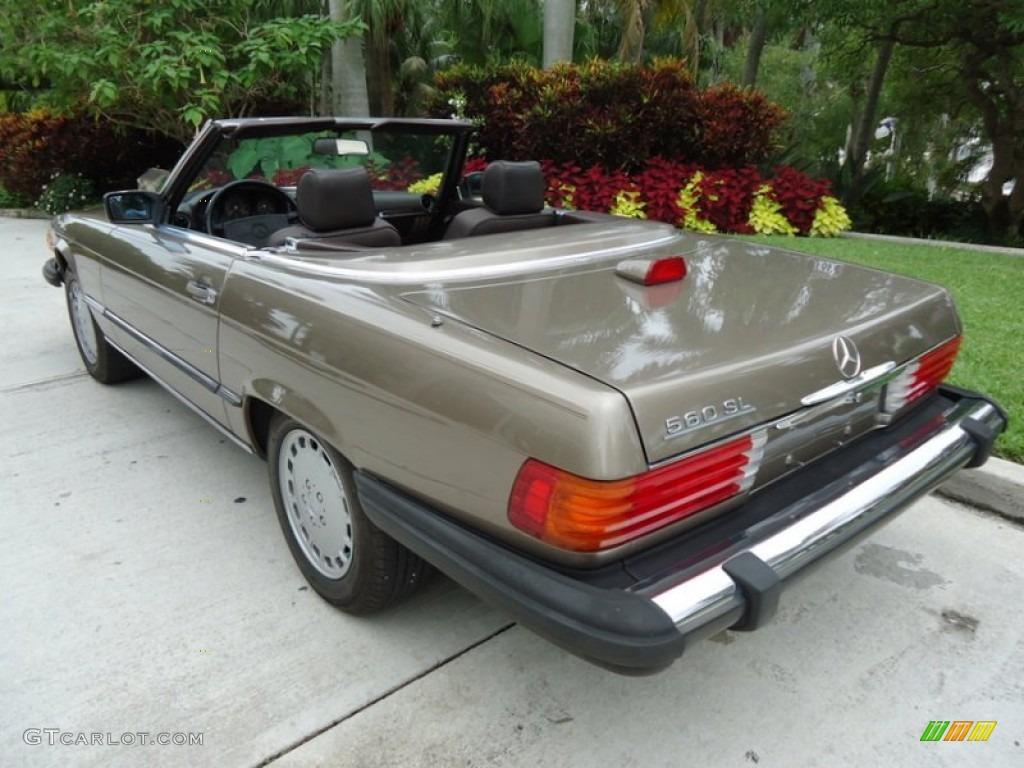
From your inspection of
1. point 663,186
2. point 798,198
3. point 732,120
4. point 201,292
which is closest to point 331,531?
point 201,292

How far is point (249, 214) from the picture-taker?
10.8 ft

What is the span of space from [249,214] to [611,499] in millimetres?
2471

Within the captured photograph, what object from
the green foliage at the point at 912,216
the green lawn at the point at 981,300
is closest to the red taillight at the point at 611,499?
the green lawn at the point at 981,300

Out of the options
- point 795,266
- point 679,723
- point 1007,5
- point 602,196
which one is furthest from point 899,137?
point 679,723

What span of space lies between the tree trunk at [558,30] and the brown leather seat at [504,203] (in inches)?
289

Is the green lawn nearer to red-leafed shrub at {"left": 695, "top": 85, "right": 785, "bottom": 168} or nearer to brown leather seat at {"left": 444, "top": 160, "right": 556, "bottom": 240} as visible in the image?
red-leafed shrub at {"left": 695, "top": 85, "right": 785, "bottom": 168}

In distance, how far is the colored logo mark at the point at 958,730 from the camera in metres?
1.94

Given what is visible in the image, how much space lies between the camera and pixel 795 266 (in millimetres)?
2584

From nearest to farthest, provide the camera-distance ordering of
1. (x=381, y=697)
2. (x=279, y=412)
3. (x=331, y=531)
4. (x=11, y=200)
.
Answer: (x=381, y=697), (x=331, y=531), (x=279, y=412), (x=11, y=200)

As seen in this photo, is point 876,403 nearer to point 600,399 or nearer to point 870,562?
point 870,562

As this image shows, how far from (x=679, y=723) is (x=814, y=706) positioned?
393mm

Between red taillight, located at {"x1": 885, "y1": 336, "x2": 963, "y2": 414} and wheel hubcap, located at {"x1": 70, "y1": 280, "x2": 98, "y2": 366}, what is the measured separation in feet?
13.5

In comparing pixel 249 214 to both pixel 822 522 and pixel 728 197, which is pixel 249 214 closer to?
pixel 822 522

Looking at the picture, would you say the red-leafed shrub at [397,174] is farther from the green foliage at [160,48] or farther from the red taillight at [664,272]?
the green foliage at [160,48]
